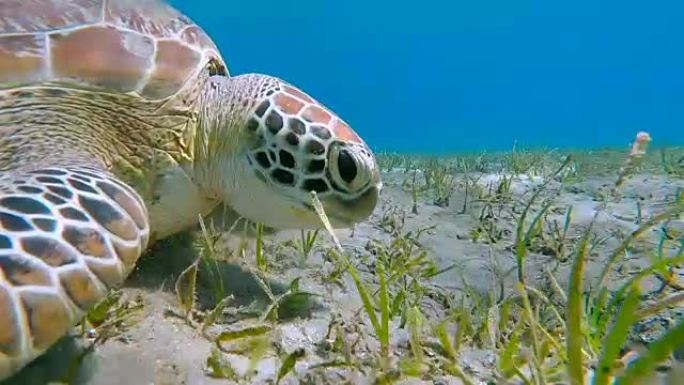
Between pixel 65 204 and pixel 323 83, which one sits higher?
pixel 323 83

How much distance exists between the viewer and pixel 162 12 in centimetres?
252

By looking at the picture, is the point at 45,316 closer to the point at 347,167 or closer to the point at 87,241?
the point at 87,241

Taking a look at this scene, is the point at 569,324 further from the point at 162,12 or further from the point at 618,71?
the point at 618,71

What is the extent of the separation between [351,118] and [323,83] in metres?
14.5

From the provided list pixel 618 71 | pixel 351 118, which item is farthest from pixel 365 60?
pixel 618 71

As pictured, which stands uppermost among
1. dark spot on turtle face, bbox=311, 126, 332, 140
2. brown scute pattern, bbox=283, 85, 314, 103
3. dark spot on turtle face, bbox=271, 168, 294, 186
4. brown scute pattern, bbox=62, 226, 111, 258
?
brown scute pattern, bbox=283, 85, 314, 103

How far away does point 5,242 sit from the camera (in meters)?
1.12

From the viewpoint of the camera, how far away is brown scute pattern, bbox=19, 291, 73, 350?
1025 millimetres

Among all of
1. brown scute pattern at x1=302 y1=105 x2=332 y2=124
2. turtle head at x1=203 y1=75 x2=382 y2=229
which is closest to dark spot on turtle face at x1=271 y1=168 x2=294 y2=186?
turtle head at x1=203 y1=75 x2=382 y2=229

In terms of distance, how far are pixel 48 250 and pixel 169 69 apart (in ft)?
4.14

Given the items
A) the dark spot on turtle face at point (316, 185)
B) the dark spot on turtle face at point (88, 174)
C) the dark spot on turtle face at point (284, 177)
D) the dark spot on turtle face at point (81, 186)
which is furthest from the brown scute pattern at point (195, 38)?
the dark spot on turtle face at point (81, 186)

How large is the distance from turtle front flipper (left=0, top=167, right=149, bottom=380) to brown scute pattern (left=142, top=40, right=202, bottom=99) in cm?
72

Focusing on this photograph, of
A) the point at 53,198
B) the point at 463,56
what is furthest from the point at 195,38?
the point at 463,56

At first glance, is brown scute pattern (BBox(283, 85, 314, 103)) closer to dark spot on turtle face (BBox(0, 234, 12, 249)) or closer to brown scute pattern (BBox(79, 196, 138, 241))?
brown scute pattern (BBox(79, 196, 138, 241))
